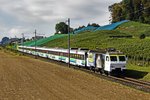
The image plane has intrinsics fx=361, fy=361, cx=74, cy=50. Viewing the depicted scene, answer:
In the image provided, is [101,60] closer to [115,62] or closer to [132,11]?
[115,62]


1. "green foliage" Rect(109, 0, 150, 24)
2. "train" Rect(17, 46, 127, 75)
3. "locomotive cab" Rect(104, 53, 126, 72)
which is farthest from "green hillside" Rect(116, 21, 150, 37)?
"locomotive cab" Rect(104, 53, 126, 72)

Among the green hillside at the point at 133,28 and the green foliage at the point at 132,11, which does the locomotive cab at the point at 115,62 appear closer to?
the green hillside at the point at 133,28

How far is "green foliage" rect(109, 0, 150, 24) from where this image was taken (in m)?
131

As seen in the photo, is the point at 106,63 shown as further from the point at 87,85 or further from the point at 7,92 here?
the point at 7,92

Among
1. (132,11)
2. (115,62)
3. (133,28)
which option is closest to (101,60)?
(115,62)

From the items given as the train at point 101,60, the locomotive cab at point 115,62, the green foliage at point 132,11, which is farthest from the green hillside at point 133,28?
the locomotive cab at point 115,62

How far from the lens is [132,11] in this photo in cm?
14525

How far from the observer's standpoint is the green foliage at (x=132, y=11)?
431 ft

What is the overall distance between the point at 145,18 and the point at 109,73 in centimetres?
9531

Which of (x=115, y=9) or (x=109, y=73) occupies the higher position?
(x=115, y=9)

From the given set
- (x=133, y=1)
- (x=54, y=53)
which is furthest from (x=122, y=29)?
(x=54, y=53)

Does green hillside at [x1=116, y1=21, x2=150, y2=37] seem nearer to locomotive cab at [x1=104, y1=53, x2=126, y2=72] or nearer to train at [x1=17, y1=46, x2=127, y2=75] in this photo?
train at [x1=17, y1=46, x2=127, y2=75]

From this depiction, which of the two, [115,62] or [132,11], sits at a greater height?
[132,11]

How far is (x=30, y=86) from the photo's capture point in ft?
108
